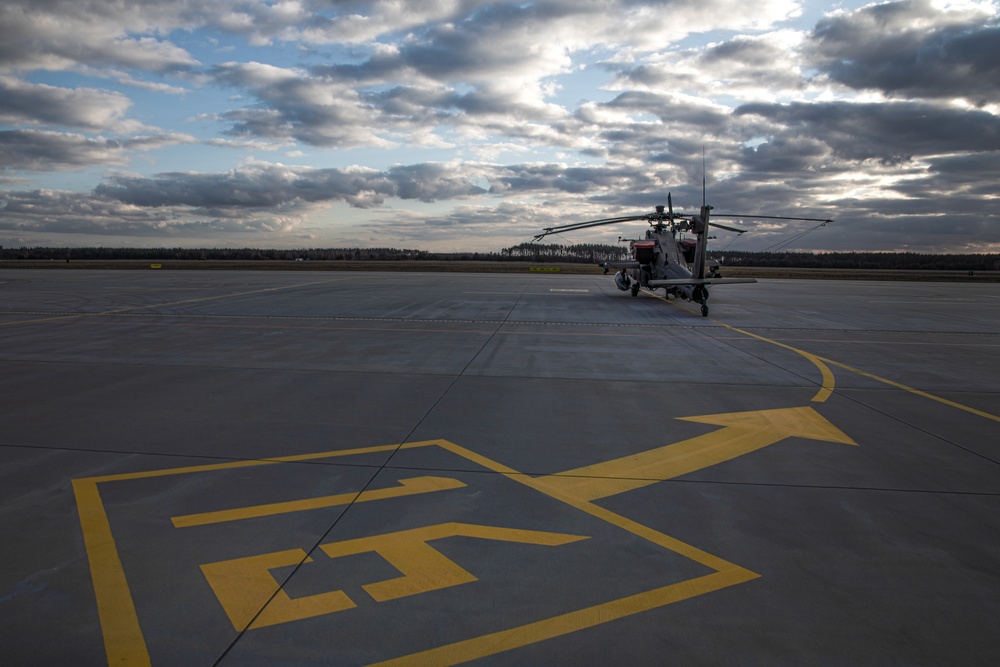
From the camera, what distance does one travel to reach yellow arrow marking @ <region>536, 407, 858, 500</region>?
6.03m

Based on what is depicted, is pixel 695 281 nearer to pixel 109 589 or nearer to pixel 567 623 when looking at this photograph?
pixel 567 623

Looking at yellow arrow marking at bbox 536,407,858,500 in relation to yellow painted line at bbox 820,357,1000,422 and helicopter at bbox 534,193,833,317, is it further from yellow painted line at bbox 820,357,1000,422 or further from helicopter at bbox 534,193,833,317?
helicopter at bbox 534,193,833,317

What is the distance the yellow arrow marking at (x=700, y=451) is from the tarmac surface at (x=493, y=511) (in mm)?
48

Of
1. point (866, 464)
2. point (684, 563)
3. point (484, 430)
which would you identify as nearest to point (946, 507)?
point (866, 464)

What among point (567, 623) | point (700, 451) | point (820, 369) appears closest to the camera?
point (567, 623)

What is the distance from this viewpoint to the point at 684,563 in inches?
178

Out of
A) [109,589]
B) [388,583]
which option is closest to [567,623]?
[388,583]

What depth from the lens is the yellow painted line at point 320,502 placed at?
5.17 meters

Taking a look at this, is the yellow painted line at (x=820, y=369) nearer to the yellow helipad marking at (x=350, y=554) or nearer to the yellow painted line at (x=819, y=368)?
the yellow painted line at (x=819, y=368)

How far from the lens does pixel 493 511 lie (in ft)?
17.6

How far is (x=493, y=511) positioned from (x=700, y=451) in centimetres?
305

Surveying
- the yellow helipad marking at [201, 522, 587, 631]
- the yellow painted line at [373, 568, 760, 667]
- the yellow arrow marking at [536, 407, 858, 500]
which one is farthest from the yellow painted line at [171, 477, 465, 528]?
the yellow painted line at [373, 568, 760, 667]

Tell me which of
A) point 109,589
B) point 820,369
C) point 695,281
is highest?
point 695,281

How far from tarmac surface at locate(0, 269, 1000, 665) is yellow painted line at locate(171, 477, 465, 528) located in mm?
30
